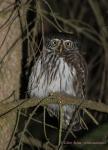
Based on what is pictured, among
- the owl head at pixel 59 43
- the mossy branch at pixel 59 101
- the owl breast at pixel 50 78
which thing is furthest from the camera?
the owl head at pixel 59 43

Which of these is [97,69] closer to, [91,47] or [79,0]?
[91,47]

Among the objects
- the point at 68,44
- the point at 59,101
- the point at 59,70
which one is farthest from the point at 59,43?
the point at 59,101

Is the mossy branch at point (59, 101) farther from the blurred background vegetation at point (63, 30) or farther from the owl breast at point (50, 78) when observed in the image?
the owl breast at point (50, 78)

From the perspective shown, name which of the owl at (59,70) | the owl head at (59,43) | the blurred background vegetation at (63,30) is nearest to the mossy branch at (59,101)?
the blurred background vegetation at (63,30)

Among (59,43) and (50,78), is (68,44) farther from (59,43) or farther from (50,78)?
(50,78)

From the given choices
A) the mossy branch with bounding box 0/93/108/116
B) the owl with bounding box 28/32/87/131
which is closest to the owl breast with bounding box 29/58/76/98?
the owl with bounding box 28/32/87/131

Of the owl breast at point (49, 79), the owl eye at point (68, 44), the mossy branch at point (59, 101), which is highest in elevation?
the owl eye at point (68, 44)
